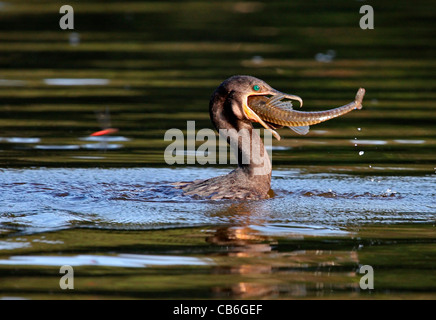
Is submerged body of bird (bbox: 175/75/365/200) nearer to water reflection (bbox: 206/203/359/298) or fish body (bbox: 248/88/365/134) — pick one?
fish body (bbox: 248/88/365/134)

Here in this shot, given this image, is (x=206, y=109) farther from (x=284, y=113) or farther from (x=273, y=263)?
(x=273, y=263)

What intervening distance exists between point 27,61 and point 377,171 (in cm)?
859

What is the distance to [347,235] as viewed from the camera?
7027mm

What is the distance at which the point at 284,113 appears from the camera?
26.6 ft

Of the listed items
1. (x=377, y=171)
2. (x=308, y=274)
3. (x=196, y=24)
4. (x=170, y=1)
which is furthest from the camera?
(x=170, y=1)

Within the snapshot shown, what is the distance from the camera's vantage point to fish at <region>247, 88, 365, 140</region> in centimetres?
801

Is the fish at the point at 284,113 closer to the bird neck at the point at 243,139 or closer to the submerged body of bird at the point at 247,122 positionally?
the submerged body of bird at the point at 247,122

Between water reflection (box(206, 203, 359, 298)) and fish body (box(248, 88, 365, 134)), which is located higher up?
fish body (box(248, 88, 365, 134))

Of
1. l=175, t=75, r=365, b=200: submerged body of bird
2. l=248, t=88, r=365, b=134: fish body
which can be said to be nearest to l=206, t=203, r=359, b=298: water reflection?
l=175, t=75, r=365, b=200: submerged body of bird

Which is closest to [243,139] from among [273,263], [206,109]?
[273,263]

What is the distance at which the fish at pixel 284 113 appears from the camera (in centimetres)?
801

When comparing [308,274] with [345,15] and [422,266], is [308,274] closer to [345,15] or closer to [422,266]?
[422,266]

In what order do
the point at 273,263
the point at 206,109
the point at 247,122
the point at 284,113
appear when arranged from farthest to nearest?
the point at 206,109 < the point at 247,122 < the point at 284,113 < the point at 273,263
